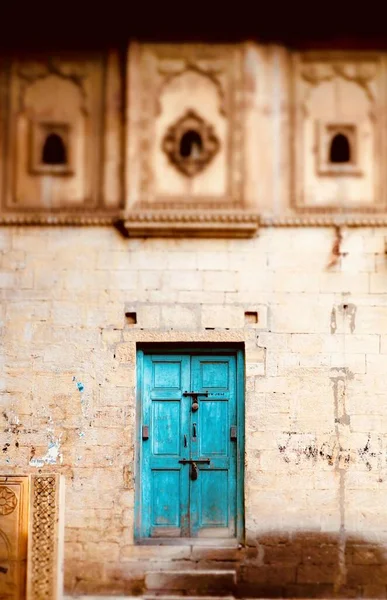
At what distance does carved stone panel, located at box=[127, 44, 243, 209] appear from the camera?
714cm

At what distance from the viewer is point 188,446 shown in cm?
704

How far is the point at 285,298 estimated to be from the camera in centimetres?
704

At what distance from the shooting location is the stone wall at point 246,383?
6.83 meters

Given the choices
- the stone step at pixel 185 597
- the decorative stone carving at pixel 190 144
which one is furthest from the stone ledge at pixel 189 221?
the stone step at pixel 185 597

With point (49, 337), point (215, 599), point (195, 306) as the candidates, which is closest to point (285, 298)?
point (195, 306)

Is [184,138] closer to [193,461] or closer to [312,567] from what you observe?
[193,461]

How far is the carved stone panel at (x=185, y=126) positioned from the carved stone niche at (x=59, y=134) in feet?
0.88

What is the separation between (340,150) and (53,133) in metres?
2.80

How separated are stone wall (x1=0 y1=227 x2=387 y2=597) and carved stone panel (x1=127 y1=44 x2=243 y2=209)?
0.51m

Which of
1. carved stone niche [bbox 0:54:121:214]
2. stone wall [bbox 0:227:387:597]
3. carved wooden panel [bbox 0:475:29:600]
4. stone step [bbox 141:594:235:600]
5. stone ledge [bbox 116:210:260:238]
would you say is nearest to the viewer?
carved wooden panel [bbox 0:475:29:600]

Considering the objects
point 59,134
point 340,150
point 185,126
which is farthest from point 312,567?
point 59,134

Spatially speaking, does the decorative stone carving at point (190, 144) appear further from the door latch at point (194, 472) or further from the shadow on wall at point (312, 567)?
the shadow on wall at point (312, 567)

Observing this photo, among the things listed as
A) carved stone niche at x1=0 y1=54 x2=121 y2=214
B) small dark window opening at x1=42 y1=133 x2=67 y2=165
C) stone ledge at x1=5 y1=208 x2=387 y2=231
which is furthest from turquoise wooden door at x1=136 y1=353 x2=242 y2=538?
small dark window opening at x1=42 y1=133 x2=67 y2=165

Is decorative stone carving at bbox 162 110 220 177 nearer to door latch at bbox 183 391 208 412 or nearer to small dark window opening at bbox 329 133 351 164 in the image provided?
small dark window opening at bbox 329 133 351 164
